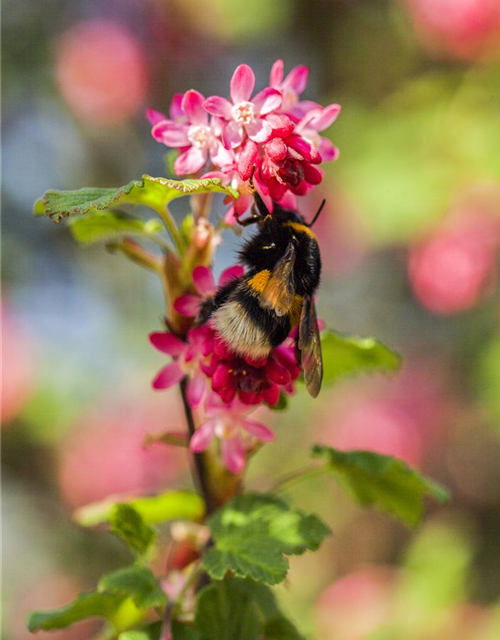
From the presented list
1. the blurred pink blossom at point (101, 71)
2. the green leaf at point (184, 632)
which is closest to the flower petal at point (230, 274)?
the green leaf at point (184, 632)

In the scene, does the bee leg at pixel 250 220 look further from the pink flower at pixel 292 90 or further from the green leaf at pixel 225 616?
the green leaf at pixel 225 616

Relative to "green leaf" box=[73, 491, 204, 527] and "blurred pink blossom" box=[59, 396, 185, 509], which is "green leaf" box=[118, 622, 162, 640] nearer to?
"green leaf" box=[73, 491, 204, 527]

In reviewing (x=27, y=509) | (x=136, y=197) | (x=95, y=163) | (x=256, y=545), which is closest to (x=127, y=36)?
(x=95, y=163)

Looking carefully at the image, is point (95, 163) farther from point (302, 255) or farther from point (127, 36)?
point (302, 255)

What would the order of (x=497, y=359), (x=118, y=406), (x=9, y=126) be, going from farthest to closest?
(x=9, y=126), (x=118, y=406), (x=497, y=359)

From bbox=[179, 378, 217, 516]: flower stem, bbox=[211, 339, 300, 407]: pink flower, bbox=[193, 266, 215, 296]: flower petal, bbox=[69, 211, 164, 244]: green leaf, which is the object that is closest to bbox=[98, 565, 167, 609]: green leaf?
bbox=[179, 378, 217, 516]: flower stem

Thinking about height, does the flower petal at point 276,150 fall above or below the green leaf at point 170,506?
above

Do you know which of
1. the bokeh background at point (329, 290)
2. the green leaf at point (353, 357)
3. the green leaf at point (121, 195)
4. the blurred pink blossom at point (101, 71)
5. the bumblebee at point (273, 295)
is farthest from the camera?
the blurred pink blossom at point (101, 71)
